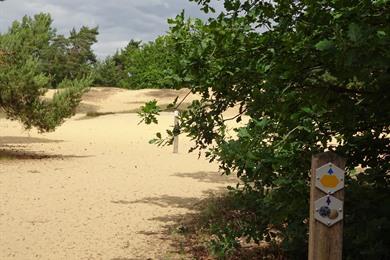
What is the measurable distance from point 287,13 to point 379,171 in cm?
144

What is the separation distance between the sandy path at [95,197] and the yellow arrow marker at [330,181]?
341 centimetres

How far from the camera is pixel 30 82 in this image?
14.3 metres

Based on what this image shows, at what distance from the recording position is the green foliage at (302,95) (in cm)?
292

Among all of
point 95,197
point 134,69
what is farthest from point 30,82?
point 134,69

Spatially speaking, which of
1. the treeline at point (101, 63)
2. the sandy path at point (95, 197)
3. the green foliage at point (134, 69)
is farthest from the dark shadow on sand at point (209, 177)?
the green foliage at point (134, 69)

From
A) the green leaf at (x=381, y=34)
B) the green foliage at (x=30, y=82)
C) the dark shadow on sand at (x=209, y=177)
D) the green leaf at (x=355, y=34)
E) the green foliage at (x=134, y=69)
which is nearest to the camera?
the green leaf at (x=355, y=34)

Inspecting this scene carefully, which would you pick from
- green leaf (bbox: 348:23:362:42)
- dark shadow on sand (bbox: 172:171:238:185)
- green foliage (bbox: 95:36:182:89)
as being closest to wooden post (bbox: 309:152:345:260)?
green leaf (bbox: 348:23:362:42)

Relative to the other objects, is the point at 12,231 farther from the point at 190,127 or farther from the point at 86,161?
the point at 86,161

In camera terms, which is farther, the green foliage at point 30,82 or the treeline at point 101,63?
the treeline at point 101,63

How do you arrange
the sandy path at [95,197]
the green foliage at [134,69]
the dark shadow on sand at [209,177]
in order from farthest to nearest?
the green foliage at [134,69], the dark shadow on sand at [209,177], the sandy path at [95,197]

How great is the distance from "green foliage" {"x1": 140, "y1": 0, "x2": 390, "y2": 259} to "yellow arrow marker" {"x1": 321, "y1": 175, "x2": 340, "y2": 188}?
47cm

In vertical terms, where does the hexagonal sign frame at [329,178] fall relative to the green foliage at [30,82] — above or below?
below

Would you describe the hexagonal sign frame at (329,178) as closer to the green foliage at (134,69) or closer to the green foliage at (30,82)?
the green foliage at (30,82)

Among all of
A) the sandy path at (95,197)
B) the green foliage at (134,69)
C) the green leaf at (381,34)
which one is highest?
the green foliage at (134,69)
